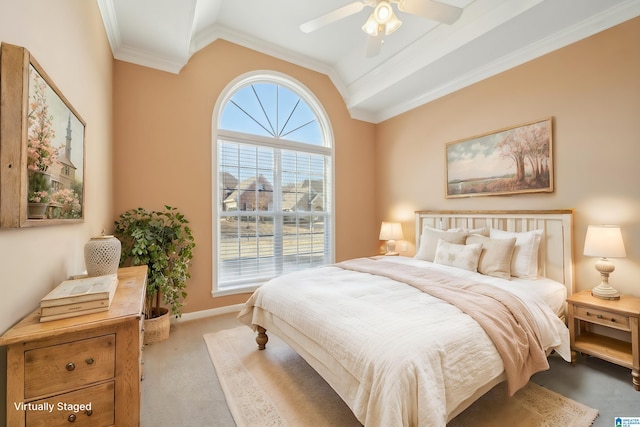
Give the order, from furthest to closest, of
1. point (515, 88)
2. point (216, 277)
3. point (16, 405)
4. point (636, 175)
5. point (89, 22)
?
point (216, 277) → point (515, 88) → point (636, 175) → point (89, 22) → point (16, 405)

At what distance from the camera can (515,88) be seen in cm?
301

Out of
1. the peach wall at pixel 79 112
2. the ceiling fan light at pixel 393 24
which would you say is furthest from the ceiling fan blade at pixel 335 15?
the peach wall at pixel 79 112

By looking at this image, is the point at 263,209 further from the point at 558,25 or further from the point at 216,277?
the point at 558,25

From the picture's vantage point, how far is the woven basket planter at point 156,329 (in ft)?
8.66

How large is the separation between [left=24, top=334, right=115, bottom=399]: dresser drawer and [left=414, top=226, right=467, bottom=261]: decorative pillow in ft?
10.1

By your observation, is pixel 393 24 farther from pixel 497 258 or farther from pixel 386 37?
pixel 497 258

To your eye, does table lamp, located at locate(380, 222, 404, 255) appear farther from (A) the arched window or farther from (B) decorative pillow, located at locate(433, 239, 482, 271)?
(B) decorative pillow, located at locate(433, 239, 482, 271)

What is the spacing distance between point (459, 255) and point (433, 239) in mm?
511

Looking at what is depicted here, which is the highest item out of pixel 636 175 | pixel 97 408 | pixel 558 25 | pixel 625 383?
pixel 558 25

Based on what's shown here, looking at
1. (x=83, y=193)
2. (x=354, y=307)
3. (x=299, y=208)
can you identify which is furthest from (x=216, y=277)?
(x=354, y=307)

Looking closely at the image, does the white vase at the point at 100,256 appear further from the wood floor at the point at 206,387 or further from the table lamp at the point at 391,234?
the table lamp at the point at 391,234

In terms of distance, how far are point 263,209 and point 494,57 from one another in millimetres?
3318

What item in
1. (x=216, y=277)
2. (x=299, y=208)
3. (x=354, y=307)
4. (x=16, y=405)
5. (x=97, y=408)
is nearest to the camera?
(x=16, y=405)

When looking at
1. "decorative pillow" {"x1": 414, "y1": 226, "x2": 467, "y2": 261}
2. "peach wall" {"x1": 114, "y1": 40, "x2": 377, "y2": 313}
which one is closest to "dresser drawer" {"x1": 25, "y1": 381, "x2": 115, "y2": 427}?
"peach wall" {"x1": 114, "y1": 40, "x2": 377, "y2": 313}
